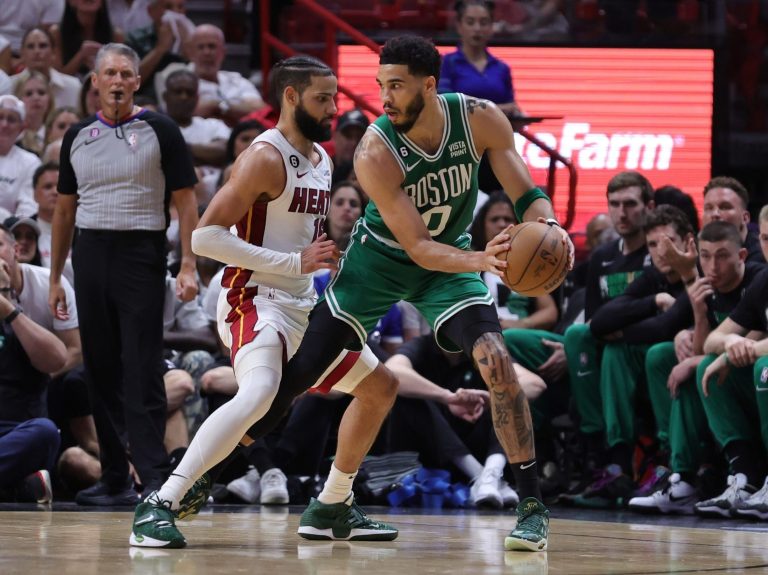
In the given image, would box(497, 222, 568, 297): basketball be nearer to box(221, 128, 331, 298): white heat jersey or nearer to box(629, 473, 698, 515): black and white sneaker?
box(221, 128, 331, 298): white heat jersey

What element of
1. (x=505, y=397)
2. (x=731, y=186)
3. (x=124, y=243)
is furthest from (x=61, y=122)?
(x=505, y=397)

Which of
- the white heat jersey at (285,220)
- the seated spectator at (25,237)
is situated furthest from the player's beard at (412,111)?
the seated spectator at (25,237)

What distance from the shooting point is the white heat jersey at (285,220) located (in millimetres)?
5355

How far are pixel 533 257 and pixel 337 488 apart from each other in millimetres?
1379

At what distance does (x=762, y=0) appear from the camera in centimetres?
1223

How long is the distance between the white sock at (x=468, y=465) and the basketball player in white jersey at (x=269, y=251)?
8.22 ft

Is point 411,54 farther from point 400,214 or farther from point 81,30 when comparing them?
point 81,30

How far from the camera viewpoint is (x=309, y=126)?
540cm

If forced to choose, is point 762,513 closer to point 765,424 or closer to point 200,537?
point 765,424

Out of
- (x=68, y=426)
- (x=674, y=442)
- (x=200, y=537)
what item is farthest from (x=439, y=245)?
(x=68, y=426)

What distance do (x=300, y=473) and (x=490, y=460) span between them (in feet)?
3.88

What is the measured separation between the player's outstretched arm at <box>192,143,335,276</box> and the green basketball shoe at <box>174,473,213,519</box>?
825 mm

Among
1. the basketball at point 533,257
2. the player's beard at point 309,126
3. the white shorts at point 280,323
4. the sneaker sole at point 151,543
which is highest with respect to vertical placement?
the player's beard at point 309,126

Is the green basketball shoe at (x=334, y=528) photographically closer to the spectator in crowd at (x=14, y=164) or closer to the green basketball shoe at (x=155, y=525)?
the green basketball shoe at (x=155, y=525)
